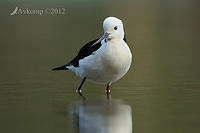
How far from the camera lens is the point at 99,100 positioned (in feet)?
31.6

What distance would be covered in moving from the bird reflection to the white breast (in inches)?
17.6

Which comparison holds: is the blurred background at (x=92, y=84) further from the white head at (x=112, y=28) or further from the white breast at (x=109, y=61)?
the white head at (x=112, y=28)

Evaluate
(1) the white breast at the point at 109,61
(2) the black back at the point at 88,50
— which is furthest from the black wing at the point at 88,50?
(1) the white breast at the point at 109,61

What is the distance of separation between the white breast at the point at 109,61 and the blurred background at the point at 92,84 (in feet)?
1.15

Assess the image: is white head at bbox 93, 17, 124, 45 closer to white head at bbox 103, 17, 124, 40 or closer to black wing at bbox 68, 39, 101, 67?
white head at bbox 103, 17, 124, 40

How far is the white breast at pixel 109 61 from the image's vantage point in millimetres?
9734

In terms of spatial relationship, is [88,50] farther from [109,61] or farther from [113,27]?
[113,27]

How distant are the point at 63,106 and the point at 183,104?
5.54ft

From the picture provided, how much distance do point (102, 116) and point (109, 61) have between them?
67.8 inches

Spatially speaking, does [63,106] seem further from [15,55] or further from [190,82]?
[15,55]

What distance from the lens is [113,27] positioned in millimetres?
9711

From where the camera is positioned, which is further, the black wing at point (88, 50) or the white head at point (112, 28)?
the black wing at point (88, 50)

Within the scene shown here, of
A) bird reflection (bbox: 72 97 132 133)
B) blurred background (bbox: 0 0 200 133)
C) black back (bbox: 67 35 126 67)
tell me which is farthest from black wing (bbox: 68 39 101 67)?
bird reflection (bbox: 72 97 132 133)

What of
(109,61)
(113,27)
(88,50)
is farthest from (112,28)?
(88,50)
